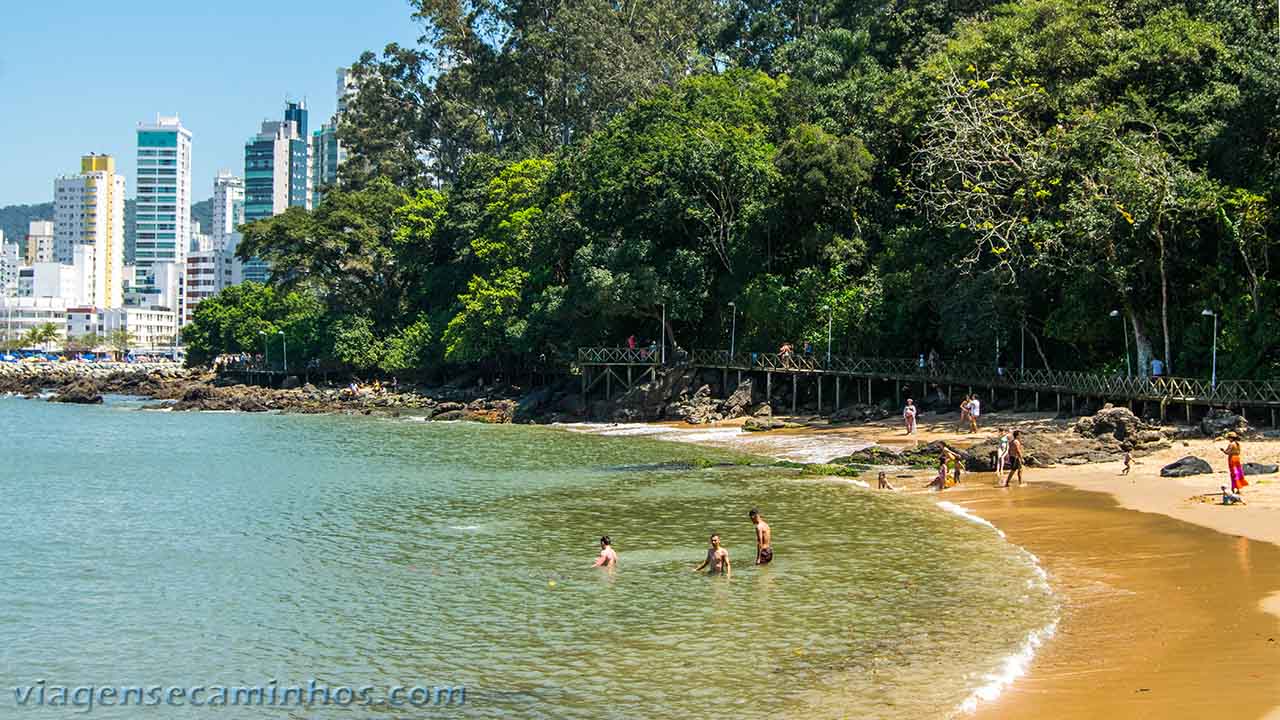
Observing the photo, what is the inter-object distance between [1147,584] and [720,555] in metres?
7.19

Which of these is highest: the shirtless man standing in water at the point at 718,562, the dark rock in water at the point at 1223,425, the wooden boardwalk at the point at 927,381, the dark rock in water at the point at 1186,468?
the wooden boardwalk at the point at 927,381

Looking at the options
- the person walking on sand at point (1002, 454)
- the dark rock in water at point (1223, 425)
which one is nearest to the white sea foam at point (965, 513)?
the person walking on sand at point (1002, 454)

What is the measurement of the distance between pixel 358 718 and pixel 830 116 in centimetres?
5348

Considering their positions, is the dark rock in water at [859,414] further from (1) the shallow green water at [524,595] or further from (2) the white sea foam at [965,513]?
(2) the white sea foam at [965,513]

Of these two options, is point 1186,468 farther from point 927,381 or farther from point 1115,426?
point 927,381

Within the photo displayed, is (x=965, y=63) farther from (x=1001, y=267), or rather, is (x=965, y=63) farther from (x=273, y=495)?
(x=273, y=495)

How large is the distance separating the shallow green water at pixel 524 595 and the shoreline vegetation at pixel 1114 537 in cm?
96

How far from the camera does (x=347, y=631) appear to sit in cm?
1906

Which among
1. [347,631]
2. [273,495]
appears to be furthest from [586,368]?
[347,631]

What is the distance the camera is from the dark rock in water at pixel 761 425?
50.9 m

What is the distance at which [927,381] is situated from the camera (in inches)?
1967

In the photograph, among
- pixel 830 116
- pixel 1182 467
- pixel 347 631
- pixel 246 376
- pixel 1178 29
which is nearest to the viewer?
pixel 347 631

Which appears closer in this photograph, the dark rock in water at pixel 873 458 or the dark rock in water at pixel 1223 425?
the dark rock in water at pixel 1223 425

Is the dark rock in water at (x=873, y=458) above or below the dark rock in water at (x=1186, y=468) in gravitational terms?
below
